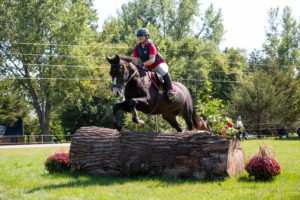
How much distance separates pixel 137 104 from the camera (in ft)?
23.5

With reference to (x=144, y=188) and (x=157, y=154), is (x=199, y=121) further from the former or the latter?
(x=144, y=188)

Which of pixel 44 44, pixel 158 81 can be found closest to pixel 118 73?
pixel 158 81

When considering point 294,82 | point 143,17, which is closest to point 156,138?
point 294,82

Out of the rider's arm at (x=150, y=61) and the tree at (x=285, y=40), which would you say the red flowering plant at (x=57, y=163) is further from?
the tree at (x=285, y=40)

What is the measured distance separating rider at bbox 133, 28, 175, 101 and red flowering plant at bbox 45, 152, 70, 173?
3.86m

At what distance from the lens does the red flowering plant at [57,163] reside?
9000 millimetres

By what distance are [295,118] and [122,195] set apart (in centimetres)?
3089

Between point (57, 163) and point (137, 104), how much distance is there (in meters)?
3.66

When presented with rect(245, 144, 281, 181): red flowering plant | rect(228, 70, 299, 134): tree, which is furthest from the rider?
rect(228, 70, 299, 134): tree

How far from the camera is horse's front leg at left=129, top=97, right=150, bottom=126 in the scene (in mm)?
6934

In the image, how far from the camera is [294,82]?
3528cm

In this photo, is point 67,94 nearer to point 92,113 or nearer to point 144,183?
point 92,113

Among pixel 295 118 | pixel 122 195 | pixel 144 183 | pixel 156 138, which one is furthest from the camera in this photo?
Result: pixel 295 118

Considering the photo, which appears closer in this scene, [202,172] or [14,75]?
[202,172]
